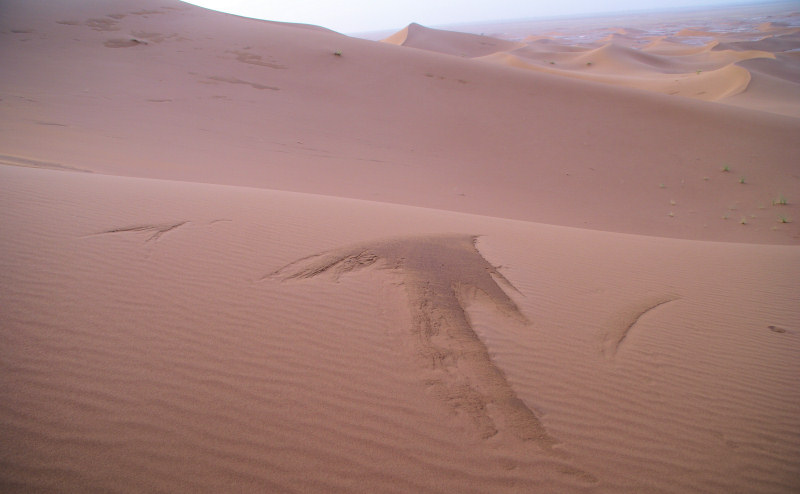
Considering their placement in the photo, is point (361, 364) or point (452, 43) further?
point (452, 43)

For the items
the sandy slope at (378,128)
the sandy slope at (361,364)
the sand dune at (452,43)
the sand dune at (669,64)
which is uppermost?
the sand dune at (452,43)

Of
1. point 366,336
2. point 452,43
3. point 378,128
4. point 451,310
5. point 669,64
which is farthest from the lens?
point 452,43

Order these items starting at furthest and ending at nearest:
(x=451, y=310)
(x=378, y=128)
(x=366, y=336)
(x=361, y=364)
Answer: (x=378, y=128) < (x=451, y=310) < (x=366, y=336) < (x=361, y=364)

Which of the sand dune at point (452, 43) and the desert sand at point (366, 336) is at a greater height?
the sand dune at point (452, 43)

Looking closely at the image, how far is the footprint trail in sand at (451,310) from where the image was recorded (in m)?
2.34

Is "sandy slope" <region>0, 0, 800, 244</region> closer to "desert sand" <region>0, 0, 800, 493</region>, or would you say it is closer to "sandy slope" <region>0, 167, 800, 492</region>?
"desert sand" <region>0, 0, 800, 493</region>

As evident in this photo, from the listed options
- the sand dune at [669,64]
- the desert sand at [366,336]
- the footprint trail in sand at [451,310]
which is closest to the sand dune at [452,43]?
the sand dune at [669,64]

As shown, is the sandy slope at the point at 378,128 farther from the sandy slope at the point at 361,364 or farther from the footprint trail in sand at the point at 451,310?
the sandy slope at the point at 361,364

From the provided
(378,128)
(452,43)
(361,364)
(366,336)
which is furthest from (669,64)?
(361,364)

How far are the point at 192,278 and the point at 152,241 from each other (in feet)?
2.84

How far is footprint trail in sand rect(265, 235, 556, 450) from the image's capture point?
2.34 meters

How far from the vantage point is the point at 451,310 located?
3268mm

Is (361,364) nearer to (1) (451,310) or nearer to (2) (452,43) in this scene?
(1) (451,310)

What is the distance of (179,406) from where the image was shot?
214 cm
